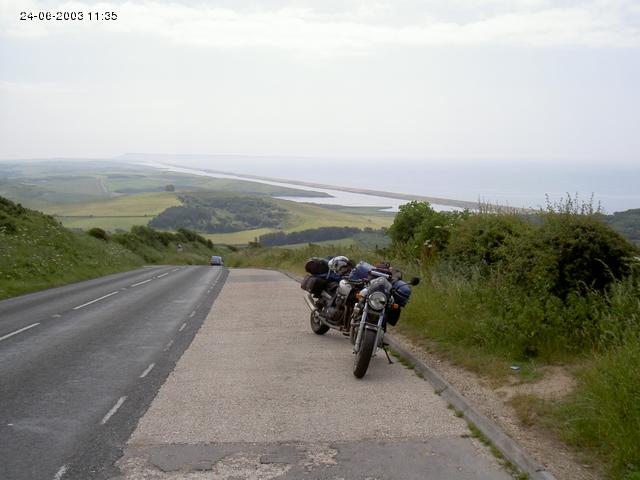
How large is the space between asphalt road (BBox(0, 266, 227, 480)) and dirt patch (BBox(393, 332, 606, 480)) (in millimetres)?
3718

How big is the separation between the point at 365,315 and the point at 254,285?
716 inches

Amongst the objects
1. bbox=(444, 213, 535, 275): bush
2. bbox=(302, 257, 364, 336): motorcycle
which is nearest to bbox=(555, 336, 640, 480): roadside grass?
bbox=(302, 257, 364, 336): motorcycle

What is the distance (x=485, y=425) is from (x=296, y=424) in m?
1.92

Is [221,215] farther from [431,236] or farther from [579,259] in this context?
[579,259]

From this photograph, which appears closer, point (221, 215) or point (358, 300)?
Answer: point (358, 300)

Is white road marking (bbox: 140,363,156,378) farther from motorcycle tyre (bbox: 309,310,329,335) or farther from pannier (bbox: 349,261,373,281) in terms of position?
motorcycle tyre (bbox: 309,310,329,335)

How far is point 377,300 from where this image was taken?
31.5 feet

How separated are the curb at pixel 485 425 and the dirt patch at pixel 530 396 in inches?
3.9

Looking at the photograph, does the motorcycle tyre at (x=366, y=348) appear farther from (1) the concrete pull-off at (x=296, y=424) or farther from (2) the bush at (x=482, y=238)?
(2) the bush at (x=482, y=238)

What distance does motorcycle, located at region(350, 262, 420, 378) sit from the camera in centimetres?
943

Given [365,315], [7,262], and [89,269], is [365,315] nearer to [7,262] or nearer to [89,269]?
[7,262]

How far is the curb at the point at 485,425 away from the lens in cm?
589

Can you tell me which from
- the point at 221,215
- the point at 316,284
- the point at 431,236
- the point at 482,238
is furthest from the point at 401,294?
the point at 221,215

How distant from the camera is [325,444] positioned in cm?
674
